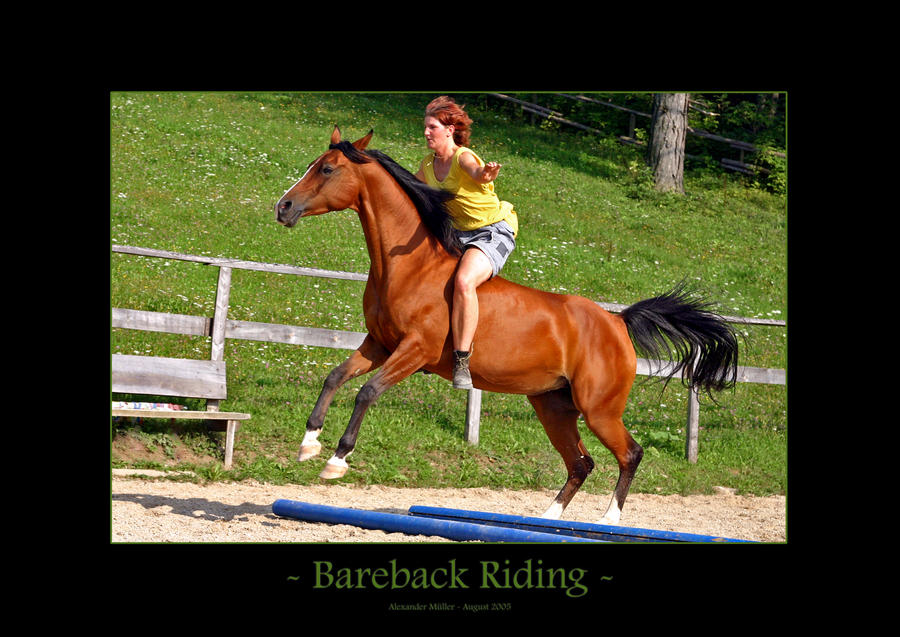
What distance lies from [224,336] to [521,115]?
6654 mm

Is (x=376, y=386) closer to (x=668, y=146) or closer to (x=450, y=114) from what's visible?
(x=450, y=114)

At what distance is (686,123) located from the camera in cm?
1457

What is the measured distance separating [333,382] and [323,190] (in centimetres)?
114

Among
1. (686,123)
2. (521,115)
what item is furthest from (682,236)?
(521,115)

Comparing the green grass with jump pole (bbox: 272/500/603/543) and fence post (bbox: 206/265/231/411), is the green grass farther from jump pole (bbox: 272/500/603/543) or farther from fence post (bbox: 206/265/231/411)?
jump pole (bbox: 272/500/603/543)

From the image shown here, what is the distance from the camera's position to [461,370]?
516 centimetres

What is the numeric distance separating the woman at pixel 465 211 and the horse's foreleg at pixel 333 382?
520 millimetres

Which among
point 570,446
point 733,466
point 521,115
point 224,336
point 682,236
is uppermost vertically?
point 521,115

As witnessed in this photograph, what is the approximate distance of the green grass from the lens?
344 inches

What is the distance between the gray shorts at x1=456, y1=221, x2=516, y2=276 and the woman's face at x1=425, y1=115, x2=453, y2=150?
1.91ft

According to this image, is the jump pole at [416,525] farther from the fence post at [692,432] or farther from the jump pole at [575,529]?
the fence post at [692,432]

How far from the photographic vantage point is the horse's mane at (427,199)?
529 cm
